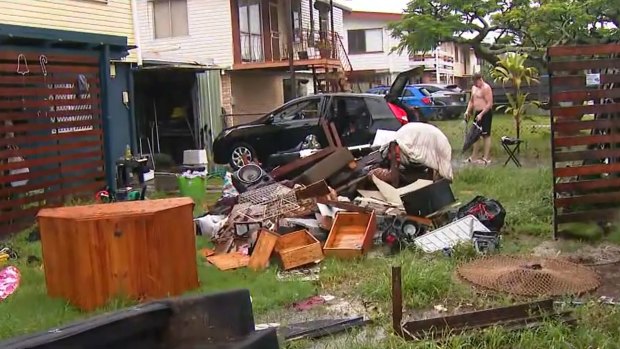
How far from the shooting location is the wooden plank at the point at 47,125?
8901 millimetres

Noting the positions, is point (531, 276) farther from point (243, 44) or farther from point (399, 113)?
point (243, 44)

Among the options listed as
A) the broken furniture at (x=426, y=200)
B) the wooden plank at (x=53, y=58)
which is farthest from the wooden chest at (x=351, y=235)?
the wooden plank at (x=53, y=58)

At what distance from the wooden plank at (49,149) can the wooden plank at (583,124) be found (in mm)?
6720

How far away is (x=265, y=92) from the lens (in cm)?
2381

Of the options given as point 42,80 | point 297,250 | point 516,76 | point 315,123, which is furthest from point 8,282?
point 516,76

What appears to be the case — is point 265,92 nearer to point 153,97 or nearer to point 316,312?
point 153,97

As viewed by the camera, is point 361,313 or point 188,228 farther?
point 188,228

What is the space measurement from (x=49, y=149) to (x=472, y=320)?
284 inches

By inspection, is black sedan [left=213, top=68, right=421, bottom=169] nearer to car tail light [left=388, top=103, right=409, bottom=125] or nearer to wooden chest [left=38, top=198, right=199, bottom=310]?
car tail light [left=388, top=103, right=409, bottom=125]

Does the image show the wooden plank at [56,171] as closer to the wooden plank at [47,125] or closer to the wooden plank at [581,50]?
the wooden plank at [47,125]

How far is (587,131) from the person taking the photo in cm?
745

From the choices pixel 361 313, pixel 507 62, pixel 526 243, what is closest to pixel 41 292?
pixel 361 313

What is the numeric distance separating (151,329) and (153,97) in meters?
16.5

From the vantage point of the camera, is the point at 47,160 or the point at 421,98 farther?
the point at 421,98
